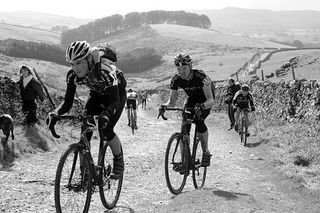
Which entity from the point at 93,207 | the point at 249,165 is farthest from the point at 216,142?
the point at 93,207

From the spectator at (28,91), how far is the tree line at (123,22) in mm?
144696

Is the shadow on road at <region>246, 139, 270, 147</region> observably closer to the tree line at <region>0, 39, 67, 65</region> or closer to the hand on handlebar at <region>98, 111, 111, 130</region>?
the hand on handlebar at <region>98, 111, 111, 130</region>

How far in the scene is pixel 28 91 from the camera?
13656mm

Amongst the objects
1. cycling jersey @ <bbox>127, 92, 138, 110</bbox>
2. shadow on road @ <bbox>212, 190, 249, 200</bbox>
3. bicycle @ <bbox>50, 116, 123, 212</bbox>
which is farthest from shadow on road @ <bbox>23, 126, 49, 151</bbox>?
cycling jersey @ <bbox>127, 92, 138, 110</bbox>

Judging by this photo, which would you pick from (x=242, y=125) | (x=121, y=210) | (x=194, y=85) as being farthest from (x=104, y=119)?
(x=242, y=125)

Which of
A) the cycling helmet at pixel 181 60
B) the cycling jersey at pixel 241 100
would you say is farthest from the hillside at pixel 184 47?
the cycling helmet at pixel 181 60

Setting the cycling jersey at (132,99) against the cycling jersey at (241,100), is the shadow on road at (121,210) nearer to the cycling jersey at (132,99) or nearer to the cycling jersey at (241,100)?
the cycling jersey at (241,100)

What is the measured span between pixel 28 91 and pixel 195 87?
22.9ft

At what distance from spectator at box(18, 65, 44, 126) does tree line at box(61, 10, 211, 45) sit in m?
145

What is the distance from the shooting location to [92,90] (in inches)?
267

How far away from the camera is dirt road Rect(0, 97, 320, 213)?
7527 millimetres

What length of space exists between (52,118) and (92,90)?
88 centimetres

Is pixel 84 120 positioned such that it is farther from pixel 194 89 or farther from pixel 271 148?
pixel 271 148

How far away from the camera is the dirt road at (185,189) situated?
7.53 meters
